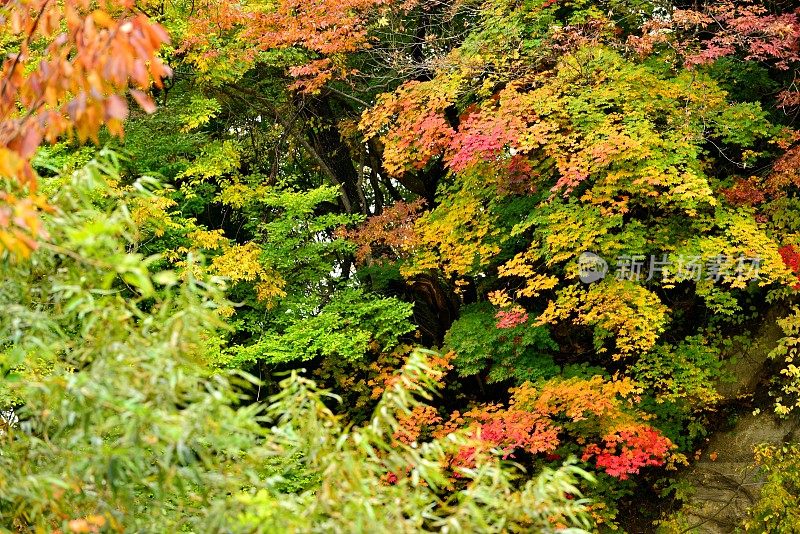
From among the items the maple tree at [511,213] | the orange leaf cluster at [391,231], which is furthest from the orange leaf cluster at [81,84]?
the orange leaf cluster at [391,231]

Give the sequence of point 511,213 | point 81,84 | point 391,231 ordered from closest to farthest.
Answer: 1. point 81,84
2. point 511,213
3. point 391,231

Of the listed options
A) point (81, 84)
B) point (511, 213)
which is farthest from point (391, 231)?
point (81, 84)

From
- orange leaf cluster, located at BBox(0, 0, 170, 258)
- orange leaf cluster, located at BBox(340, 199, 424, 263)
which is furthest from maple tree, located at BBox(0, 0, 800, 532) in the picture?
orange leaf cluster, located at BBox(0, 0, 170, 258)

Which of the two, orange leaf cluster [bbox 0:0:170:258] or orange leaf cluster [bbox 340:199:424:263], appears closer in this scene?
orange leaf cluster [bbox 0:0:170:258]

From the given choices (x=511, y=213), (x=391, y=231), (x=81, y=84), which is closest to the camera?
(x=81, y=84)

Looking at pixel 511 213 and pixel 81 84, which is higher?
pixel 81 84

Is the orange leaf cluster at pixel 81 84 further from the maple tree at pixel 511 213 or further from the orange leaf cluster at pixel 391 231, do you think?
the orange leaf cluster at pixel 391 231

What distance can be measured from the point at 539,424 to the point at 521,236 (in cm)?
246

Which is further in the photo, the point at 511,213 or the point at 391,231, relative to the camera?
the point at 391,231

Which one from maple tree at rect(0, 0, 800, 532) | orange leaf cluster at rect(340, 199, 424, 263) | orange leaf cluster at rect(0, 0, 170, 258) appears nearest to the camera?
orange leaf cluster at rect(0, 0, 170, 258)

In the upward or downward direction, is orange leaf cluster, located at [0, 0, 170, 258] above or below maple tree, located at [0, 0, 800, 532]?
above

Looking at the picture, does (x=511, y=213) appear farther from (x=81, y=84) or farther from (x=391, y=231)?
(x=81, y=84)

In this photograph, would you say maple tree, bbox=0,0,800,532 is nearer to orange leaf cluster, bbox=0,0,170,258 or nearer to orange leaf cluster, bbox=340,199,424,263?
orange leaf cluster, bbox=340,199,424,263

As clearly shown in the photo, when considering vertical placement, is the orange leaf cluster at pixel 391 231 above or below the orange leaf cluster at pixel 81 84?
below
